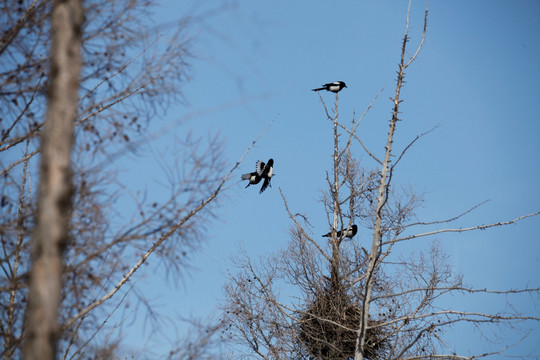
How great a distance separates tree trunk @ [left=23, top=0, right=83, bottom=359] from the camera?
96.6 inches

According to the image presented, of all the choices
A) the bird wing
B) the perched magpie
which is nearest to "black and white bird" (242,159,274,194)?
the bird wing

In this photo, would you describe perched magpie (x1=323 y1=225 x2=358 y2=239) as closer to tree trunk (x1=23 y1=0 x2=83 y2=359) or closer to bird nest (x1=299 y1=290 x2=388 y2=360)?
bird nest (x1=299 y1=290 x2=388 y2=360)

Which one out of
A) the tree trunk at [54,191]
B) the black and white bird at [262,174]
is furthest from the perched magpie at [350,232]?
the tree trunk at [54,191]

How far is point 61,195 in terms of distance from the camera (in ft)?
8.54

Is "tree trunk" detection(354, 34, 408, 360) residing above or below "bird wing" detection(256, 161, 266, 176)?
below

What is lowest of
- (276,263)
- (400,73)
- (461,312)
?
(461,312)

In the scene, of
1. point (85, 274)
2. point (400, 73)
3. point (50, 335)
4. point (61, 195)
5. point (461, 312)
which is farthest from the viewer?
point (400, 73)

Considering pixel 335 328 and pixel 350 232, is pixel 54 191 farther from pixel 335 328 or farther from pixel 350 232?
pixel 350 232

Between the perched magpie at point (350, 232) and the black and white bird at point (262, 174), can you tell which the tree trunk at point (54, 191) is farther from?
the perched magpie at point (350, 232)

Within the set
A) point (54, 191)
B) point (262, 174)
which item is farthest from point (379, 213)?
point (54, 191)

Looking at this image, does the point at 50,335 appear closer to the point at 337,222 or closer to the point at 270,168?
the point at 270,168

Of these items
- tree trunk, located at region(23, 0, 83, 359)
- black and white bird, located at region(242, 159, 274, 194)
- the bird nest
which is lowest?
tree trunk, located at region(23, 0, 83, 359)

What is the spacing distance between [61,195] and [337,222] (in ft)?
36.0

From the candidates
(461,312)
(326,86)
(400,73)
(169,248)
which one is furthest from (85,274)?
(326,86)
